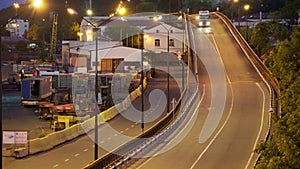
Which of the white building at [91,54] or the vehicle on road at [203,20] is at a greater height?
the vehicle on road at [203,20]

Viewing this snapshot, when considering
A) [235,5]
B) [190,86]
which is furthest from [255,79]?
[235,5]

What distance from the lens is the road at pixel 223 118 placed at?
117 ft

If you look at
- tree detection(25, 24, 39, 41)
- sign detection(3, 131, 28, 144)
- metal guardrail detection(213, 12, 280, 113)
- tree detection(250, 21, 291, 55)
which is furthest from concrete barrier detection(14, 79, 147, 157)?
tree detection(25, 24, 39, 41)

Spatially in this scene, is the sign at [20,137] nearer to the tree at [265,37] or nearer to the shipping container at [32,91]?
the shipping container at [32,91]

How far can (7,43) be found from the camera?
545 ft

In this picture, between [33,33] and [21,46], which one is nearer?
[21,46]

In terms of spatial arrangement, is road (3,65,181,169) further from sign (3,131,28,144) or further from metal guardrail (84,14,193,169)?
metal guardrail (84,14,193,169)

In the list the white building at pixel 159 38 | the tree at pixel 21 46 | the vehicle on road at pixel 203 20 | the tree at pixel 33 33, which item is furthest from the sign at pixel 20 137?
the tree at pixel 33 33

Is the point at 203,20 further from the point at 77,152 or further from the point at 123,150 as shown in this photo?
the point at 123,150

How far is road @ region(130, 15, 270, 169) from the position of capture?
35.5 meters

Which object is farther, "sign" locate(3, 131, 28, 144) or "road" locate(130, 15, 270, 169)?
"road" locate(130, 15, 270, 169)

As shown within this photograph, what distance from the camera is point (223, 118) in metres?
50.2

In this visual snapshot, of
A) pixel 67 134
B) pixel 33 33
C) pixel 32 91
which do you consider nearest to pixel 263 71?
pixel 32 91

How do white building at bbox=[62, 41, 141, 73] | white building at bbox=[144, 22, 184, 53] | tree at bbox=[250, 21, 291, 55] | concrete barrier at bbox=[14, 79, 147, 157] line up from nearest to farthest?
concrete barrier at bbox=[14, 79, 147, 157], tree at bbox=[250, 21, 291, 55], white building at bbox=[62, 41, 141, 73], white building at bbox=[144, 22, 184, 53]
